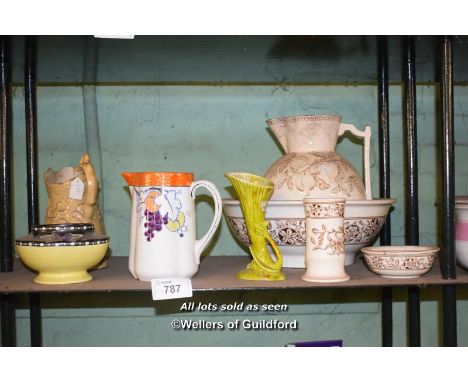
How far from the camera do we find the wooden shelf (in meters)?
0.89

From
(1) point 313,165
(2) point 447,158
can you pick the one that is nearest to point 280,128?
(1) point 313,165

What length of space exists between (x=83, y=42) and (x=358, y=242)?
1.94 ft

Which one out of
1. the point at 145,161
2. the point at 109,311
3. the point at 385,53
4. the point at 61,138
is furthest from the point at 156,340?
the point at 385,53

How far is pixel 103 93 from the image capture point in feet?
4.42

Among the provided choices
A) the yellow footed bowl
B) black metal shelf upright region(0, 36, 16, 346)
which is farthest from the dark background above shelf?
the yellow footed bowl

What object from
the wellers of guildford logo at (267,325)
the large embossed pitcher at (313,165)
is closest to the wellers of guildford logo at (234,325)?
the wellers of guildford logo at (267,325)

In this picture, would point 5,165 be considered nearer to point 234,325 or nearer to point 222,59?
point 222,59

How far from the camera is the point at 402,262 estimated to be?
938 millimetres

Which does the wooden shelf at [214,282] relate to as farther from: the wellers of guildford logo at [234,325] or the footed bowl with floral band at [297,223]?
the wellers of guildford logo at [234,325]

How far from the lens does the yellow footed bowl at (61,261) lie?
908 millimetres

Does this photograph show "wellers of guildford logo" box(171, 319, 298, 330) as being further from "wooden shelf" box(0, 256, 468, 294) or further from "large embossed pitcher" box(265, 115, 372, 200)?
"large embossed pitcher" box(265, 115, 372, 200)

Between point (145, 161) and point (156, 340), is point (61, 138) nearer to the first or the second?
point (145, 161)

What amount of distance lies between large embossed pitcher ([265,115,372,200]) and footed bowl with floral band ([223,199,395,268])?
3 cm

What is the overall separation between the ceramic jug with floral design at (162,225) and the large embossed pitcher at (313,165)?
0.19 m
